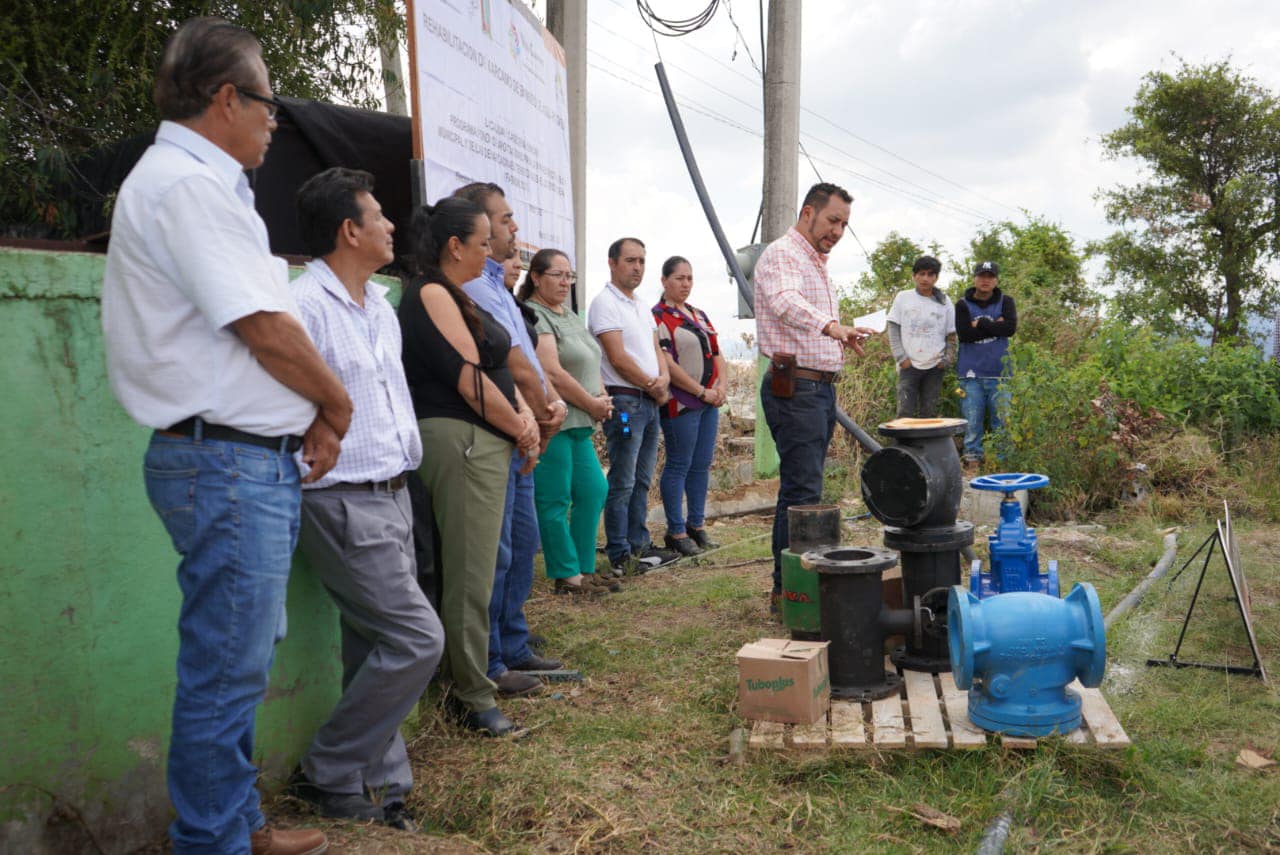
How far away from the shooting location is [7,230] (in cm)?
626

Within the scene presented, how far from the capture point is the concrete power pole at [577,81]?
302 inches

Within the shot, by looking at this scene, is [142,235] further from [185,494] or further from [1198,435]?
[1198,435]

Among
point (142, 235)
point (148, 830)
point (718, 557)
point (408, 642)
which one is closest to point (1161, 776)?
point (408, 642)

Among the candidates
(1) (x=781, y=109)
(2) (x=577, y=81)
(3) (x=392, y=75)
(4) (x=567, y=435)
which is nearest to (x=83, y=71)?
(3) (x=392, y=75)

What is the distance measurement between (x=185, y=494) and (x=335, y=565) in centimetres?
70

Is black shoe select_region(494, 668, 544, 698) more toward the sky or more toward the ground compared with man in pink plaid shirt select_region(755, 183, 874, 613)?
more toward the ground

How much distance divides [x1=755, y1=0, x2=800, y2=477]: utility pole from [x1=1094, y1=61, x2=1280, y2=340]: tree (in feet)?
46.7

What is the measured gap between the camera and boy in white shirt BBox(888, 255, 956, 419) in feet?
28.9

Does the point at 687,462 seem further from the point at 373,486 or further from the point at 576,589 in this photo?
the point at 373,486

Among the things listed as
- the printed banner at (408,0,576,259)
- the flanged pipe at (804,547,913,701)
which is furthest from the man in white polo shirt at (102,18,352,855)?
the flanged pipe at (804,547,913,701)

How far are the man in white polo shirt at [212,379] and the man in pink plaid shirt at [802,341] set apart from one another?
2.94 meters

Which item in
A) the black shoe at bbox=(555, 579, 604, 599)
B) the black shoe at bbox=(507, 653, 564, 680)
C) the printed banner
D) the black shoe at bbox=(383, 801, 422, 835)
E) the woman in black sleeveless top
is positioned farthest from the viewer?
the black shoe at bbox=(555, 579, 604, 599)

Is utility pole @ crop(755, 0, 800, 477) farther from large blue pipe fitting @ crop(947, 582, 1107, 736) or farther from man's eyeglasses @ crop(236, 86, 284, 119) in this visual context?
man's eyeglasses @ crop(236, 86, 284, 119)

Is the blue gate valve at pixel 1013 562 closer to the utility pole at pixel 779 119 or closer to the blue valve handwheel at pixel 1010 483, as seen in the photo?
the blue valve handwheel at pixel 1010 483
